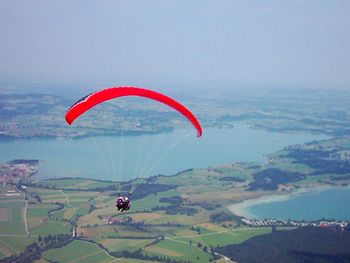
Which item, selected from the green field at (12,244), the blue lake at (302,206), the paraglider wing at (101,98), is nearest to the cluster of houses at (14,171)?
the green field at (12,244)

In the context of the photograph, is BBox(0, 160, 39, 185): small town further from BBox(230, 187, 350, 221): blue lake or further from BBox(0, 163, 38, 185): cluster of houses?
BBox(230, 187, 350, 221): blue lake

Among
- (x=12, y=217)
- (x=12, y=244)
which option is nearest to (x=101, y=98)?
(x=12, y=244)

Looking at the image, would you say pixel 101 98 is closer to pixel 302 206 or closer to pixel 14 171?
pixel 302 206

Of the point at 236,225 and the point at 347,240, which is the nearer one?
the point at 347,240

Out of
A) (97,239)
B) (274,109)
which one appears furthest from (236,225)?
(274,109)

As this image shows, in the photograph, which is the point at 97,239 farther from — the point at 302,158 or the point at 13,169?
the point at 302,158

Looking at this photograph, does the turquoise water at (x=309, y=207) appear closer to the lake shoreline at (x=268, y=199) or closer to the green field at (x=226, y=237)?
the lake shoreline at (x=268, y=199)

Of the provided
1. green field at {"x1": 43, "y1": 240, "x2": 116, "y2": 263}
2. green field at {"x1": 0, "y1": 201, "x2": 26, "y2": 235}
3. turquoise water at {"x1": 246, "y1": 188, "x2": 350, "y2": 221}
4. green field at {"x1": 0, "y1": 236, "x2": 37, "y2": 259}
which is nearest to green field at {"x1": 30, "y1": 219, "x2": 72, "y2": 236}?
green field at {"x1": 0, "y1": 201, "x2": 26, "y2": 235}
